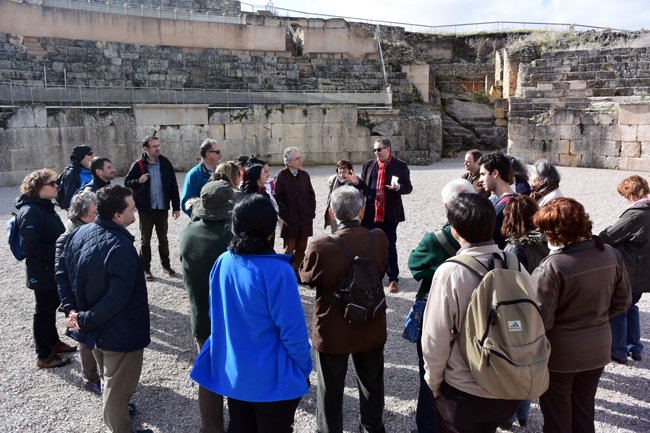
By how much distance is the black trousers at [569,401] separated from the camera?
2.53m

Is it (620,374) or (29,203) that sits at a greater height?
(29,203)

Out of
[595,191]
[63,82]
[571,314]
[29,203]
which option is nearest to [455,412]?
[571,314]

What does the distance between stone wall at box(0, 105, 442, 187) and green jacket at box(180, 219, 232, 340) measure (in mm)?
11280

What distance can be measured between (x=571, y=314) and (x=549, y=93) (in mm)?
Answer: 15526

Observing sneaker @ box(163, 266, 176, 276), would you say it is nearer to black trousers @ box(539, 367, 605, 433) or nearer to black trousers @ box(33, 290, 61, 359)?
black trousers @ box(33, 290, 61, 359)

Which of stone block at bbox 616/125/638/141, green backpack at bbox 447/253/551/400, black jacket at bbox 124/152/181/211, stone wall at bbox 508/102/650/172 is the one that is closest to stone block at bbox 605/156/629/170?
stone wall at bbox 508/102/650/172

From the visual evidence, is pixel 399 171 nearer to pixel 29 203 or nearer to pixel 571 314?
pixel 571 314

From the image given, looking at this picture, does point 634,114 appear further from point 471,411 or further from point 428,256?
point 471,411

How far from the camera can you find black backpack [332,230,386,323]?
2684mm

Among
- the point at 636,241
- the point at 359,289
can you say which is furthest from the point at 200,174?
the point at 636,241

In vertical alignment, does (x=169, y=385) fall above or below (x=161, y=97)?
below

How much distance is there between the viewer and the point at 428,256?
2.68 m

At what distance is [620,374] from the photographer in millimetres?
3711

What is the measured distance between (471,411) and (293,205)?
3.61 m
